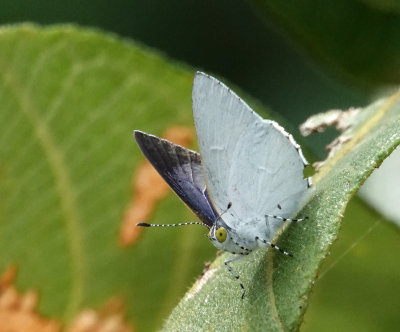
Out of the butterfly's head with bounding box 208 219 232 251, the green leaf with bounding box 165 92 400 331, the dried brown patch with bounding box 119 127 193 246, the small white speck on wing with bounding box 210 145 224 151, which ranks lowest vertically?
the green leaf with bounding box 165 92 400 331

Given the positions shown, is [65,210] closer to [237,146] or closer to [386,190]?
[237,146]

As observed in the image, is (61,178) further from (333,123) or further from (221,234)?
(333,123)

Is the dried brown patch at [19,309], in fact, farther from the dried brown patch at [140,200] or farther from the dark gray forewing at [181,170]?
the dark gray forewing at [181,170]

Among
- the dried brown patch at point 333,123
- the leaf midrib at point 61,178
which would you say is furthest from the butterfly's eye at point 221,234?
the leaf midrib at point 61,178

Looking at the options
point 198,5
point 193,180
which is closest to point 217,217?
point 193,180

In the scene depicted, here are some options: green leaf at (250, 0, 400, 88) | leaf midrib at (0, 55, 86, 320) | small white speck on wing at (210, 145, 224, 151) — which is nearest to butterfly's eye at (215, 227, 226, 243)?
small white speck on wing at (210, 145, 224, 151)

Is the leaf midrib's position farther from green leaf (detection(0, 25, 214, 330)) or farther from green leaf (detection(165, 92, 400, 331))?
green leaf (detection(165, 92, 400, 331))
